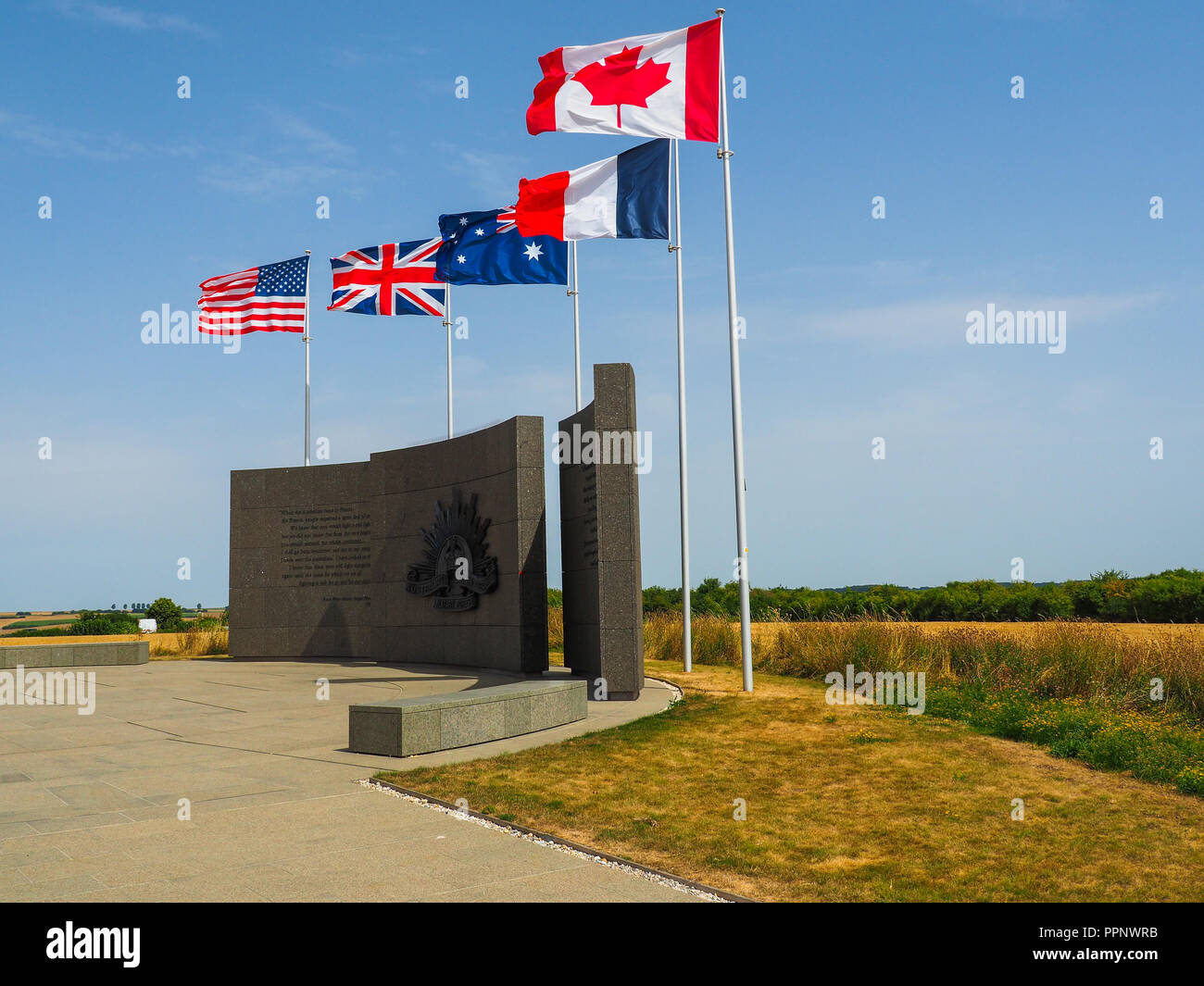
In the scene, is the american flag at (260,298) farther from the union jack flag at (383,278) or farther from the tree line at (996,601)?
the tree line at (996,601)

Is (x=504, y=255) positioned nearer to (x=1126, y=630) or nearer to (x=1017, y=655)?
(x=1017, y=655)

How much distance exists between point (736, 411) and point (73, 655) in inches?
603

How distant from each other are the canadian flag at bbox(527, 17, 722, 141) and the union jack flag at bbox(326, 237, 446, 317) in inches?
286

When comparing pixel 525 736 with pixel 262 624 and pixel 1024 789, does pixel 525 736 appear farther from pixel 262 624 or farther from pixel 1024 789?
pixel 262 624

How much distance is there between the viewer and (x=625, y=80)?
47.1ft

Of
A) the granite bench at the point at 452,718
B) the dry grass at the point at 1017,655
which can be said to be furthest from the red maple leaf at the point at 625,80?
the dry grass at the point at 1017,655

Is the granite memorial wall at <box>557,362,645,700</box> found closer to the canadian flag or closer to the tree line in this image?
the canadian flag

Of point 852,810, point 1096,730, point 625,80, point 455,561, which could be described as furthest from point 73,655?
point 1096,730

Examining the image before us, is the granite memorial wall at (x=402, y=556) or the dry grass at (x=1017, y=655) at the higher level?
the granite memorial wall at (x=402, y=556)

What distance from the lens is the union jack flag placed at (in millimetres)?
21328

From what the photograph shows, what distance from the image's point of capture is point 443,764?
8.96 m

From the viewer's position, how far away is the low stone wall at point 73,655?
19594mm

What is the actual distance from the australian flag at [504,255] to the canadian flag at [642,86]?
159 inches
